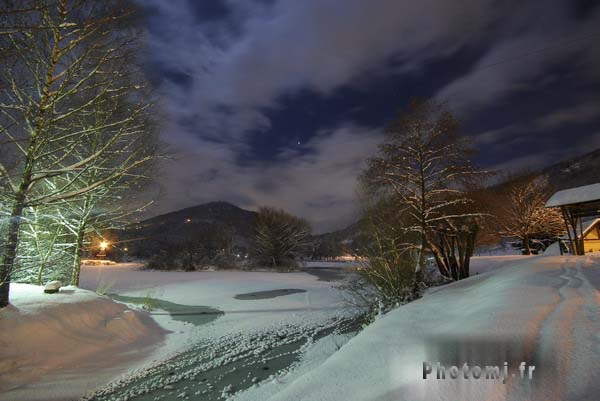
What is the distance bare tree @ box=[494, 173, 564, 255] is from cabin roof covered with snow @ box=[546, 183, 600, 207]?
1082 cm

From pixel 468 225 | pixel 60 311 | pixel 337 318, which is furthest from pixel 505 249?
pixel 60 311

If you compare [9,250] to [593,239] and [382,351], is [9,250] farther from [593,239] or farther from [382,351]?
[593,239]

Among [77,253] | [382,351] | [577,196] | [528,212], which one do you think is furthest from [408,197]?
[528,212]

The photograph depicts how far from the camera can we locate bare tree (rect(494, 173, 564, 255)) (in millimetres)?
25375

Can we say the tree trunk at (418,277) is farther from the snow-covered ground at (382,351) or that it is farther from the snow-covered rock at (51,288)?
the snow-covered rock at (51,288)

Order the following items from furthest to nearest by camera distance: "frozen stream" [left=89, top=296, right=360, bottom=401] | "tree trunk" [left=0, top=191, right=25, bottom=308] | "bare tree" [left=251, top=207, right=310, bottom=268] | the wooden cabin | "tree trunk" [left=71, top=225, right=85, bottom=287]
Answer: "bare tree" [left=251, top=207, right=310, bottom=268], the wooden cabin, "tree trunk" [left=71, top=225, right=85, bottom=287], "tree trunk" [left=0, top=191, right=25, bottom=308], "frozen stream" [left=89, top=296, right=360, bottom=401]

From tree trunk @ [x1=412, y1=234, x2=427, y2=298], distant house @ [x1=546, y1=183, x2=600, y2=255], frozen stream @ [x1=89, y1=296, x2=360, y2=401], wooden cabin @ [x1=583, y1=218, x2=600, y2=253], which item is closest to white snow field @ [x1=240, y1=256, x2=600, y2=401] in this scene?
frozen stream @ [x1=89, y1=296, x2=360, y2=401]

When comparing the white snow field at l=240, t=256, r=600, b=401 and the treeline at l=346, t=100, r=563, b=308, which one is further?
the treeline at l=346, t=100, r=563, b=308

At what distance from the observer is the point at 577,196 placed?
1352 centimetres

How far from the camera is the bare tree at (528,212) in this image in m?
25.4

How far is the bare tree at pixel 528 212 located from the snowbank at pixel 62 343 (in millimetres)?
27884

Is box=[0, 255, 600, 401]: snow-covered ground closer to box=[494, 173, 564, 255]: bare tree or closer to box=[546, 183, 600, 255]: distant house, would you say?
box=[546, 183, 600, 255]: distant house

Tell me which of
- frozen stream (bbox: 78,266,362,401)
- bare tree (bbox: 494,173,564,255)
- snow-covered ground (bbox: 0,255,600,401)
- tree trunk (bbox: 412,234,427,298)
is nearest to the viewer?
snow-covered ground (bbox: 0,255,600,401)

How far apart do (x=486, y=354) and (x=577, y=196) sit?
16.2 m
